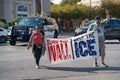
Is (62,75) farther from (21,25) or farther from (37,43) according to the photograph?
(21,25)

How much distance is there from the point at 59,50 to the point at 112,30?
51.1 ft

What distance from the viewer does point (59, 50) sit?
51.3 ft

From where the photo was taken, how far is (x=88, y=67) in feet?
50.6

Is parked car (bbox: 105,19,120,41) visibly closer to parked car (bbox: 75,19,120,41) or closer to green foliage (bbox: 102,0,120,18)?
parked car (bbox: 75,19,120,41)

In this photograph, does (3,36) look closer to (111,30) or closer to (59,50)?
(111,30)

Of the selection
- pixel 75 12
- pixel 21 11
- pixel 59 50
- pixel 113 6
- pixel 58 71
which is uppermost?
pixel 113 6

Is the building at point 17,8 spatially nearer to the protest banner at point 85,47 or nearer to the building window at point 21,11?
the building window at point 21,11

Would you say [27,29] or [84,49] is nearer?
[84,49]

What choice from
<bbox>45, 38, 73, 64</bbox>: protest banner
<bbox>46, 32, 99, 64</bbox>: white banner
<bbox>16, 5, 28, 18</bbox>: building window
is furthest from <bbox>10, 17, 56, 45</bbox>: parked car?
<bbox>16, 5, 28, 18</bbox>: building window

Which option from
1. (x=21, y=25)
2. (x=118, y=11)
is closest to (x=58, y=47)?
(x=21, y=25)

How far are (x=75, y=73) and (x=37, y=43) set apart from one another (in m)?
2.27

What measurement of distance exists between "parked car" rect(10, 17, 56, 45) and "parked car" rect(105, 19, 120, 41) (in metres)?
4.01

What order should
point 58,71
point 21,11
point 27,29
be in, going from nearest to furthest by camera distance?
1. point 58,71
2. point 27,29
3. point 21,11

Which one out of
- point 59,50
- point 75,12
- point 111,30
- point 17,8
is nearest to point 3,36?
point 111,30
